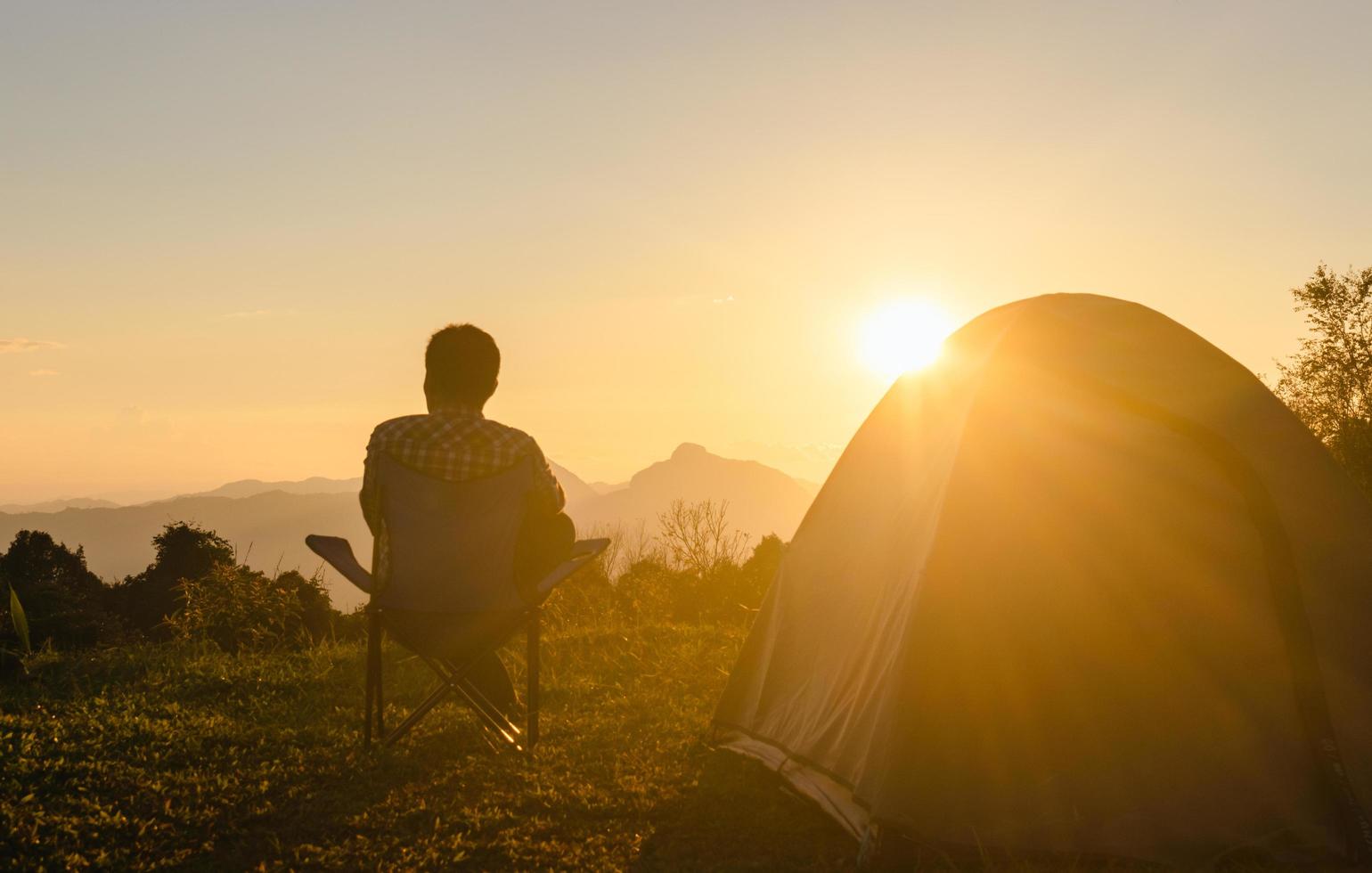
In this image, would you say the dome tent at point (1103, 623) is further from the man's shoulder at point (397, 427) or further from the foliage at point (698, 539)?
the foliage at point (698, 539)

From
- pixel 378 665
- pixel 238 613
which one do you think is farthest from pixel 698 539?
pixel 378 665

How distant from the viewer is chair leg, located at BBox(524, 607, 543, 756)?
462 centimetres

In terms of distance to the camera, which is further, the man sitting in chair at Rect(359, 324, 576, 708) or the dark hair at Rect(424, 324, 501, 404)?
the dark hair at Rect(424, 324, 501, 404)

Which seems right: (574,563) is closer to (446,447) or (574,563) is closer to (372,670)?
(446,447)

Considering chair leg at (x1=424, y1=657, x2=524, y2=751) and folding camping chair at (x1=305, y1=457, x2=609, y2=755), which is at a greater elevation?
folding camping chair at (x1=305, y1=457, x2=609, y2=755)

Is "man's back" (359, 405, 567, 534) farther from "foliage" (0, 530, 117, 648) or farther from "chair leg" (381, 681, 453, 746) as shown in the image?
"foliage" (0, 530, 117, 648)

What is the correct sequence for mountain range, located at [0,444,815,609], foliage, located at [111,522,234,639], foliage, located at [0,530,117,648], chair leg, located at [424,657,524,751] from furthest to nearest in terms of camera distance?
1. mountain range, located at [0,444,815,609]
2. foliage, located at [111,522,234,639]
3. foliage, located at [0,530,117,648]
4. chair leg, located at [424,657,524,751]

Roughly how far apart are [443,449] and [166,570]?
14.5m

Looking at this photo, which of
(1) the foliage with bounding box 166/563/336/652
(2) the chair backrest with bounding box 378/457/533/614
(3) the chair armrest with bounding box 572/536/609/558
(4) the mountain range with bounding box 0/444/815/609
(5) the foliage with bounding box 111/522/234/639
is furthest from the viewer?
(4) the mountain range with bounding box 0/444/815/609

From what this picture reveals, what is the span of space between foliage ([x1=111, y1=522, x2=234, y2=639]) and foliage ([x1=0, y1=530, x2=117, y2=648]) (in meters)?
0.51

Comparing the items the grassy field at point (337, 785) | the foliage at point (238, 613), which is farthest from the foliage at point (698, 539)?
the grassy field at point (337, 785)

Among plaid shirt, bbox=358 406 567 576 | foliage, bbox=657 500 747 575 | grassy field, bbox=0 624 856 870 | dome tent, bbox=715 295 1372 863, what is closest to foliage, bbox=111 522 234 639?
foliage, bbox=657 500 747 575

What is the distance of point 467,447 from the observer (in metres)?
4.45

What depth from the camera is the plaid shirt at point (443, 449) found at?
4406 mm
